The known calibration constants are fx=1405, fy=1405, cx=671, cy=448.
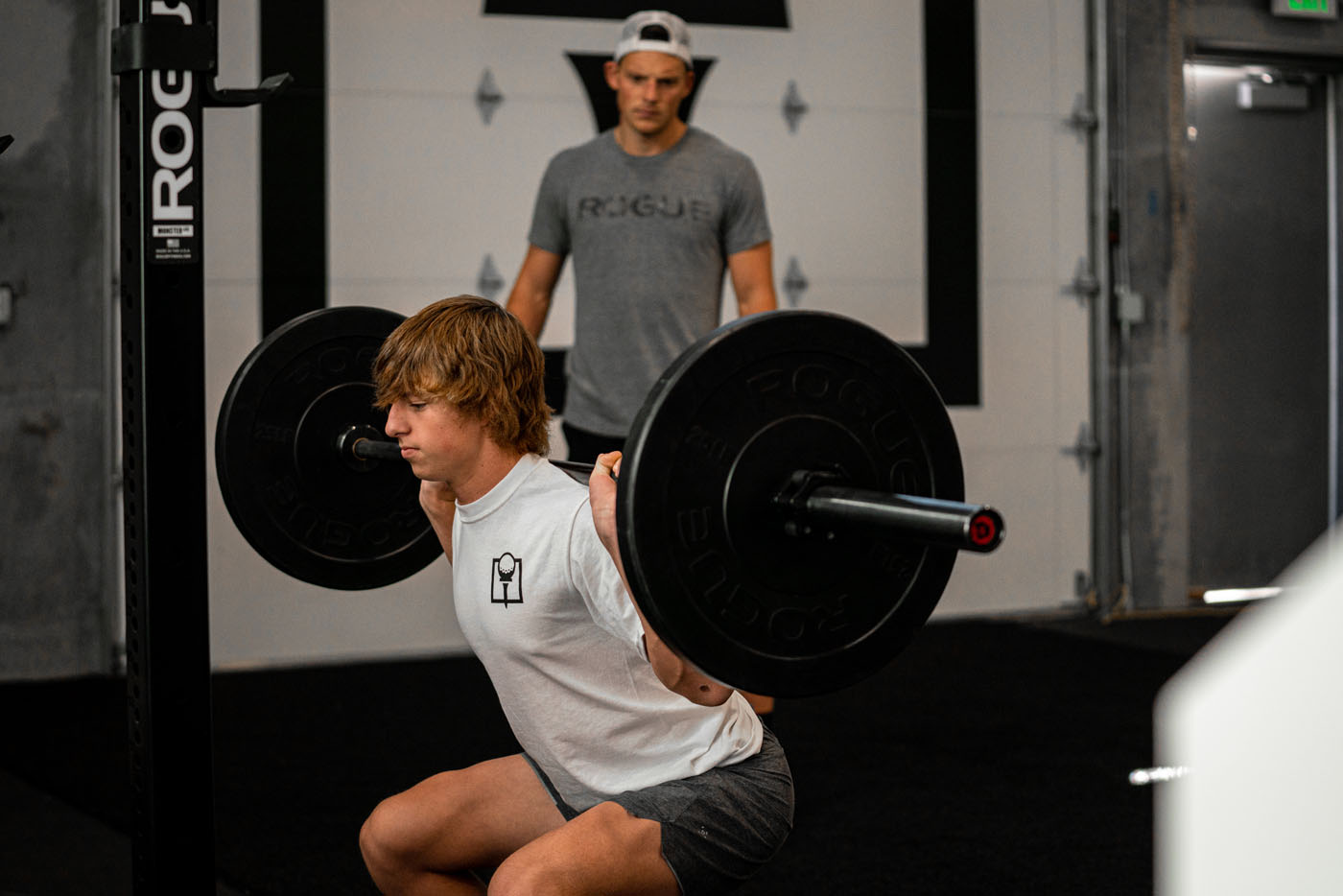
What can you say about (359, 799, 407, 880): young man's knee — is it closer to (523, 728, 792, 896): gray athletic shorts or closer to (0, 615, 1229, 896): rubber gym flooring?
(523, 728, 792, 896): gray athletic shorts

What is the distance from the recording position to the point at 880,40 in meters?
4.22

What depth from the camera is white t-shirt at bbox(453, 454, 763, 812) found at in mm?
1352

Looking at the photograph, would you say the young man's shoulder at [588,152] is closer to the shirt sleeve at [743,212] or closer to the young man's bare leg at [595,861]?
the shirt sleeve at [743,212]

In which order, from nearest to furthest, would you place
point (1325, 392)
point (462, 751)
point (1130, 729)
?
point (462, 751)
point (1130, 729)
point (1325, 392)

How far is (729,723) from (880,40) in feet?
10.7

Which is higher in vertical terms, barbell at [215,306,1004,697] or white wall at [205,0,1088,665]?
white wall at [205,0,1088,665]

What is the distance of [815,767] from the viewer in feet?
9.10

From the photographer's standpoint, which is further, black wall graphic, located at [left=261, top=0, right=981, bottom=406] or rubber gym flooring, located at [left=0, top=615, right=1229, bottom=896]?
black wall graphic, located at [left=261, top=0, right=981, bottom=406]

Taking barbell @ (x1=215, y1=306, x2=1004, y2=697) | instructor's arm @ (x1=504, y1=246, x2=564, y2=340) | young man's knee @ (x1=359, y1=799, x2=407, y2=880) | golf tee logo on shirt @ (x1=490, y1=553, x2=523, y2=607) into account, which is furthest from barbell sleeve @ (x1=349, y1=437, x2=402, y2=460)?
instructor's arm @ (x1=504, y1=246, x2=564, y2=340)

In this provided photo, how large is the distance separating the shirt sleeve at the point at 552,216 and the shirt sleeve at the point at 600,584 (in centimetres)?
137

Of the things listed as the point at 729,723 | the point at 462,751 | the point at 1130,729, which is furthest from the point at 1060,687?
the point at 729,723

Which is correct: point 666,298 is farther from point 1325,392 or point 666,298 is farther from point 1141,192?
point 1325,392

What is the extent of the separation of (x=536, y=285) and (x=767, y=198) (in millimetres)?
1649

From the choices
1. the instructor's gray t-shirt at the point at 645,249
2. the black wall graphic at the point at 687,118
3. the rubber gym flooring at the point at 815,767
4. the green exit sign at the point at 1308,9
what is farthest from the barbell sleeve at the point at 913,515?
the green exit sign at the point at 1308,9
